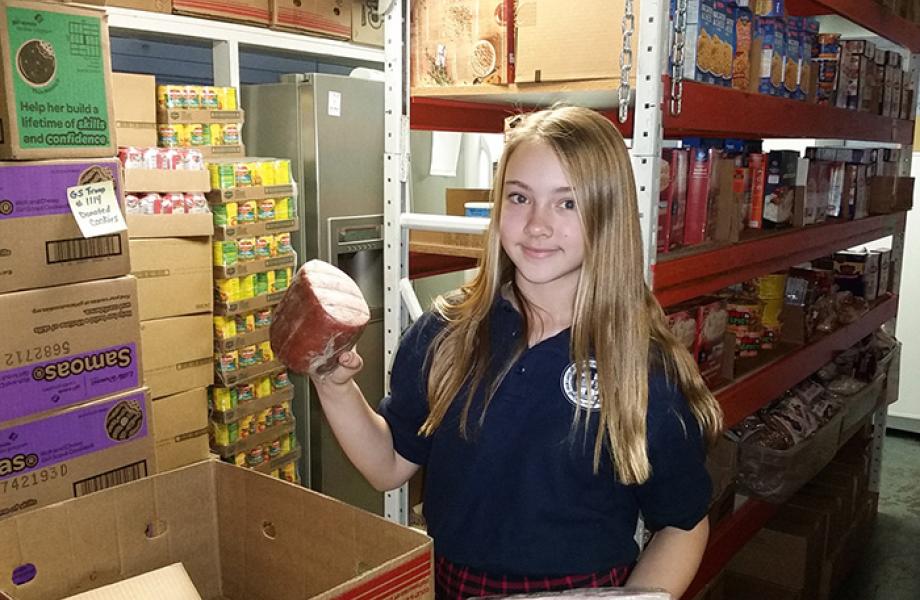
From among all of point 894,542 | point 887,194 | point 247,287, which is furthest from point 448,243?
point 894,542

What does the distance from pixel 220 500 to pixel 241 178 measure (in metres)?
2.26

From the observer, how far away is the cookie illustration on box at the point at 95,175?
6.56 ft

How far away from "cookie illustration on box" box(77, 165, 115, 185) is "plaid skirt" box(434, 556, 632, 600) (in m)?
1.21

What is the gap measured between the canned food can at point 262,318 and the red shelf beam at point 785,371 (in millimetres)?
1910

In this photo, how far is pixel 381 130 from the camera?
154 inches

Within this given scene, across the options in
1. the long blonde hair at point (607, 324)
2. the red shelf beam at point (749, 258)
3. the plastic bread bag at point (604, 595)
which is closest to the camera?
the plastic bread bag at point (604, 595)

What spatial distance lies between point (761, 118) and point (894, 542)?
265cm

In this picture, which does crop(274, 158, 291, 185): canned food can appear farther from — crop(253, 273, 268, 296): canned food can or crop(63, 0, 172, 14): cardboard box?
crop(63, 0, 172, 14): cardboard box

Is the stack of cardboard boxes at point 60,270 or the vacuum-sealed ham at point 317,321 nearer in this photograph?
the vacuum-sealed ham at point 317,321

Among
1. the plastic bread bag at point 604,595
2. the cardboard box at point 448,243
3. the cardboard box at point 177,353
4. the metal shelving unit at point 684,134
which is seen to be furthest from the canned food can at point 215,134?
the plastic bread bag at point 604,595

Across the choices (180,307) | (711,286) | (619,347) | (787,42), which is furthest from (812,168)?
(180,307)

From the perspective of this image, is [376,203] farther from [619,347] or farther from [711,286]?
[619,347]

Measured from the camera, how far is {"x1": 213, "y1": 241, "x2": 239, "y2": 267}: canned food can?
3330 millimetres

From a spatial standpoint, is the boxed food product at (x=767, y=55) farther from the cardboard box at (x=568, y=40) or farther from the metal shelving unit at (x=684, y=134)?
the cardboard box at (x=568, y=40)
